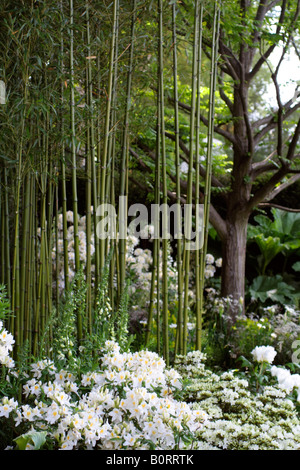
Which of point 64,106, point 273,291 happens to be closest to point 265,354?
point 64,106

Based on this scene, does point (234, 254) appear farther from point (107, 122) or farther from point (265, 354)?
point (107, 122)

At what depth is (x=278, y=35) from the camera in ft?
9.99

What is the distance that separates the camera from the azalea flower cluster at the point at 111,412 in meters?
1.08

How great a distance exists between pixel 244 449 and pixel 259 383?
1.88ft

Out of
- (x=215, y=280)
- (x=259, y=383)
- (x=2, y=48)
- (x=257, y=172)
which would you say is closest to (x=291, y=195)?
(x=215, y=280)

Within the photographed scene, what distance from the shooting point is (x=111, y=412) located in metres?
1.16

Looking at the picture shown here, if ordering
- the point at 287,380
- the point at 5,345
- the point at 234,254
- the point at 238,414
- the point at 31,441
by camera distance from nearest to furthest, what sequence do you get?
the point at 31,441
the point at 5,345
the point at 238,414
the point at 287,380
the point at 234,254

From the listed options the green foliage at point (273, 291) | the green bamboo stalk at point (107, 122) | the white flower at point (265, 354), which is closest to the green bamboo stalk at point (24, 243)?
the green bamboo stalk at point (107, 122)

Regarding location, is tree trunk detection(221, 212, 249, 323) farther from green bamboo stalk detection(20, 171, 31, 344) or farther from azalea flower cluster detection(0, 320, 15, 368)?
azalea flower cluster detection(0, 320, 15, 368)

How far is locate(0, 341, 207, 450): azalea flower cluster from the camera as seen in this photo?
1.08 meters

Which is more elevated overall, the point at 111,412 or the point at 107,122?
the point at 107,122

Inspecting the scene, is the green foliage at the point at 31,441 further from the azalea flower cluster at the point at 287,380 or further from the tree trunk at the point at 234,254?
the tree trunk at the point at 234,254

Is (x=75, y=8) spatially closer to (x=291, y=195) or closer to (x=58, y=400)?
(x=58, y=400)

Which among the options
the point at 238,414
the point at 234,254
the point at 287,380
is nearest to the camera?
the point at 238,414
